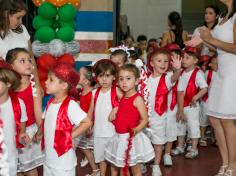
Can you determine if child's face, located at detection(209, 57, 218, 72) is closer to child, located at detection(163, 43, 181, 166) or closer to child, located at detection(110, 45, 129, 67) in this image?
child, located at detection(163, 43, 181, 166)

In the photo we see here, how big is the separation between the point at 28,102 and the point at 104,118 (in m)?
0.77

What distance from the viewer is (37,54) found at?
19.2 feet

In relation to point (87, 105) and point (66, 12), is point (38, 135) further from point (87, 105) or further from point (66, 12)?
point (66, 12)

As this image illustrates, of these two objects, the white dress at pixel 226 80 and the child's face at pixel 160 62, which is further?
the child's face at pixel 160 62

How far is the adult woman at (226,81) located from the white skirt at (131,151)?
733mm

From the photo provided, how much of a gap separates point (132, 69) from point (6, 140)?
1.24 metres

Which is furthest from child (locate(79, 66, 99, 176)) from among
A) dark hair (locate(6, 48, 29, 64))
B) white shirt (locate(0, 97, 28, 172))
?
white shirt (locate(0, 97, 28, 172))

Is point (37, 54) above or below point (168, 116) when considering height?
above

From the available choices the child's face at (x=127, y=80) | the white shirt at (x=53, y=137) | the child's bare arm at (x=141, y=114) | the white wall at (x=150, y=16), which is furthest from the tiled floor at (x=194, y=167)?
the white wall at (x=150, y=16)

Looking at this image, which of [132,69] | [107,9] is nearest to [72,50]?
[107,9]

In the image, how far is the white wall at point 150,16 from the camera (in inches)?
409

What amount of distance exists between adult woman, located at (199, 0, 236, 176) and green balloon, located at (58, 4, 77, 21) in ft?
6.40

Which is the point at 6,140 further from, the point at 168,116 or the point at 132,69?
the point at 168,116

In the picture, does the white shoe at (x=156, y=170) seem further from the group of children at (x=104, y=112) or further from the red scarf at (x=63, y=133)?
the red scarf at (x=63, y=133)
